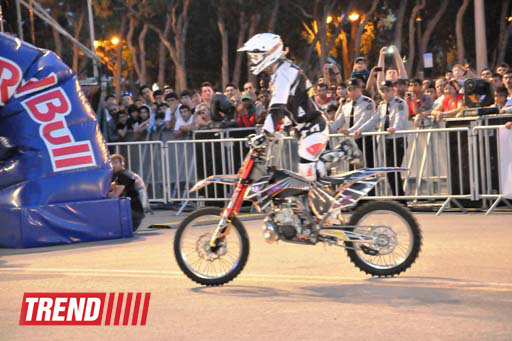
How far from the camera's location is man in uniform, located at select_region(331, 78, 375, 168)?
14.3 meters

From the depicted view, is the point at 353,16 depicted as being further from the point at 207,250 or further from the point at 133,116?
the point at 207,250

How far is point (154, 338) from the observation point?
650 centimetres

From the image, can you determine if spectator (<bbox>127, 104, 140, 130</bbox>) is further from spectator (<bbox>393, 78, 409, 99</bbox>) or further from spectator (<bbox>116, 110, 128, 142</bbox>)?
spectator (<bbox>393, 78, 409, 99</bbox>)

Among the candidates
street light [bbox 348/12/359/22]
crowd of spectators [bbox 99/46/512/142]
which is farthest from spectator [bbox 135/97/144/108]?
street light [bbox 348/12/359/22]

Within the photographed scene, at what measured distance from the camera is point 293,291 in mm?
8070

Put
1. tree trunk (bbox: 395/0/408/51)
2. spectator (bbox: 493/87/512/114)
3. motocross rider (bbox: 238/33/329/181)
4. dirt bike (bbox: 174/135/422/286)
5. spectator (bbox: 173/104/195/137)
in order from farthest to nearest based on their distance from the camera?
1. tree trunk (bbox: 395/0/408/51)
2. spectator (bbox: 173/104/195/137)
3. spectator (bbox: 493/87/512/114)
4. motocross rider (bbox: 238/33/329/181)
5. dirt bike (bbox: 174/135/422/286)

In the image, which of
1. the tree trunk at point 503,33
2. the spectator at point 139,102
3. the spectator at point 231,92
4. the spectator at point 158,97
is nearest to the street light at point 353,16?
the tree trunk at point 503,33

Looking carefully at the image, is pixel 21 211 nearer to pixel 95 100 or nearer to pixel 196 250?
pixel 196 250

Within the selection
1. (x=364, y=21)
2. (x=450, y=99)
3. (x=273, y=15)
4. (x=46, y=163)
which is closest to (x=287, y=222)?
(x=46, y=163)

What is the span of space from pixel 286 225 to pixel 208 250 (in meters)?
0.69

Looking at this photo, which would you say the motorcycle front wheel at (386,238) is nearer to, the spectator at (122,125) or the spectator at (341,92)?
the spectator at (341,92)

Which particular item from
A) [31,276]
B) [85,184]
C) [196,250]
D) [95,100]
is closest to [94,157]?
[85,184]

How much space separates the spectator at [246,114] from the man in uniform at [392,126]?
7.27 feet

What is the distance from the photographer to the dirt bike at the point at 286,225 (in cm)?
839
